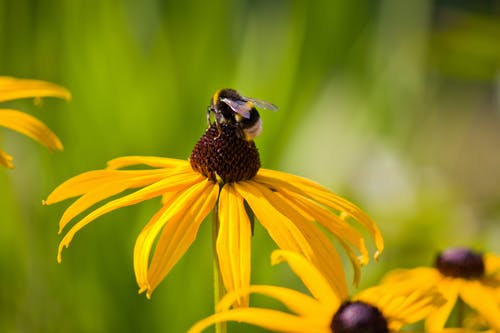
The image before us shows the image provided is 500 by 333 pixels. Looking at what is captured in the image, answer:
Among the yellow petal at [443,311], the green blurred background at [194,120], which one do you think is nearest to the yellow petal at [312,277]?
the yellow petal at [443,311]

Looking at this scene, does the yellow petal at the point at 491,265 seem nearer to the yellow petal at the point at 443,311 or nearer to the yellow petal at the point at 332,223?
the yellow petal at the point at 443,311

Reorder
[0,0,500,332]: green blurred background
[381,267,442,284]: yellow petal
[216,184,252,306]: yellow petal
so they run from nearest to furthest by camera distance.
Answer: [216,184,252,306]: yellow petal < [381,267,442,284]: yellow petal < [0,0,500,332]: green blurred background

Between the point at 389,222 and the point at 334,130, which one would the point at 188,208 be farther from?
the point at 334,130

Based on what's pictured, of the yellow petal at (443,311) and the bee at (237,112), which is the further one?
the bee at (237,112)

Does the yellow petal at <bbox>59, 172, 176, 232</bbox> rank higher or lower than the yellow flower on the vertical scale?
lower

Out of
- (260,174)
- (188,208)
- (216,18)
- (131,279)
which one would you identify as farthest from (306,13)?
(188,208)

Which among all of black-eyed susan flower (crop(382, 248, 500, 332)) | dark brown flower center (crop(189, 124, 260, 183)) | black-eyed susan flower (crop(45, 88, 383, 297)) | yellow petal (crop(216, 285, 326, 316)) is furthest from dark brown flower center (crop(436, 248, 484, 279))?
yellow petal (crop(216, 285, 326, 316))

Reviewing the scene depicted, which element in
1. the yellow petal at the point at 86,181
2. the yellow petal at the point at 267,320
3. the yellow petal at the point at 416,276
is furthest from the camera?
the yellow petal at the point at 416,276

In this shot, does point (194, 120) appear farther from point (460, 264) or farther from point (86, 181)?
point (86, 181)

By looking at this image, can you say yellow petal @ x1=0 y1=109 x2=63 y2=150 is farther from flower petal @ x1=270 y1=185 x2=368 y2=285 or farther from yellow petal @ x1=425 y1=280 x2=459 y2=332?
yellow petal @ x1=425 y1=280 x2=459 y2=332

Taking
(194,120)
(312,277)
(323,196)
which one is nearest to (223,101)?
(323,196)
